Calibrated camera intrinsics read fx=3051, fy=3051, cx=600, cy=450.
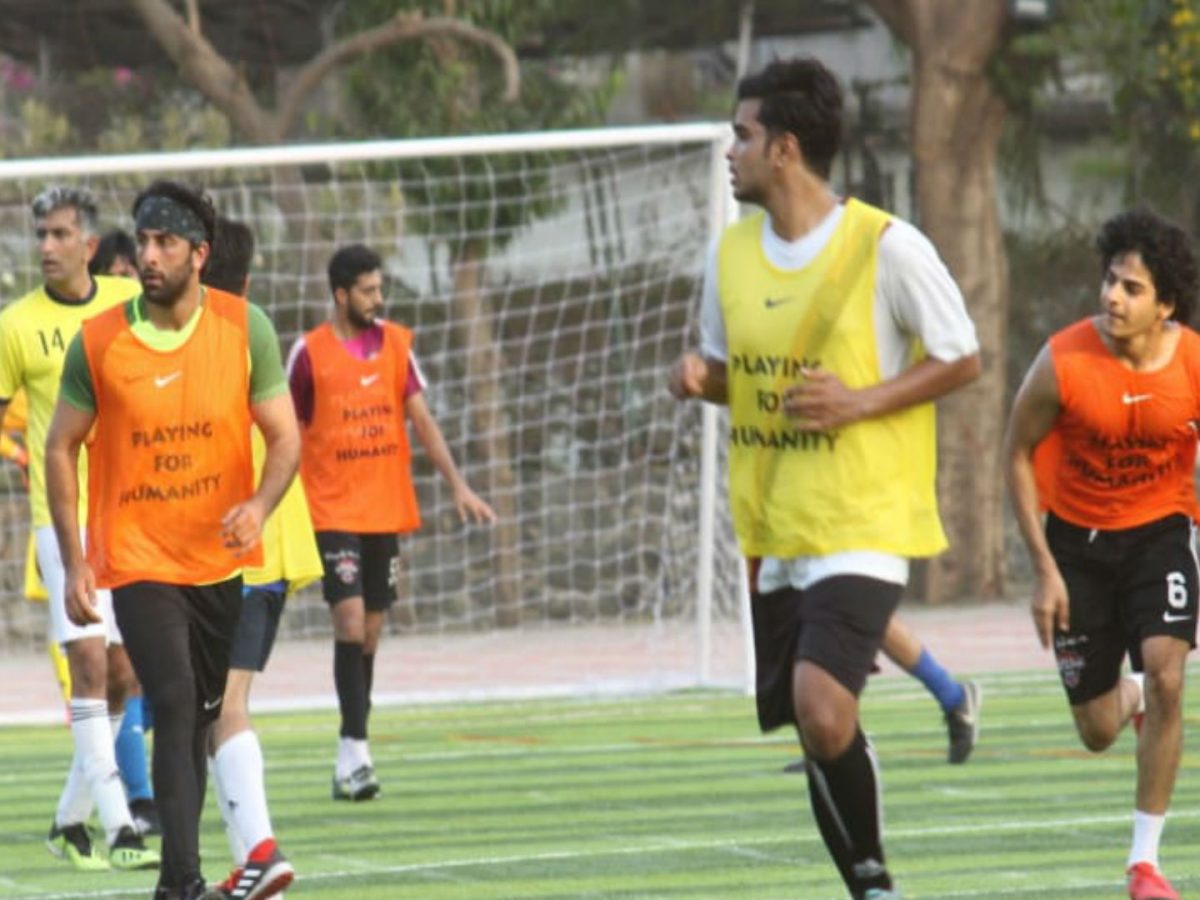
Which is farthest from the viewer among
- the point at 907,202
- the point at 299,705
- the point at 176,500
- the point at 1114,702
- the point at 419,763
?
the point at 907,202

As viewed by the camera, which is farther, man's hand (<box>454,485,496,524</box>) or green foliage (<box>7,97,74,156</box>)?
green foliage (<box>7,97,74,156</box>)

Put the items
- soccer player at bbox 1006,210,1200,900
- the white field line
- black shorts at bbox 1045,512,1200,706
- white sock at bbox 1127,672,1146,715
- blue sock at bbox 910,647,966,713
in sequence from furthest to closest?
blue sock at bbox 910,647,966,713 → the white field line → white sock at bbox 1127,672,1146,715 → black shorts at bbox 1045,512,1200,706 → soccer player at bbox 1006,210,1200,900

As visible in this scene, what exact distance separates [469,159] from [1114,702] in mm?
13179

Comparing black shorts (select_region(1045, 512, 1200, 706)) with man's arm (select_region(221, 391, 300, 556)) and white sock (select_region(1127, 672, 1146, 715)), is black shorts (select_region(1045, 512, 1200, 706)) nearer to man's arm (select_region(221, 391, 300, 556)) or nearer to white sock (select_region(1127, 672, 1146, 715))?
white sock (select_region(1127, 672, 1146, 715))

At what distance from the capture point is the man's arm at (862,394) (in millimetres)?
7363

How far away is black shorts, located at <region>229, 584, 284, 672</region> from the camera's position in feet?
31.9

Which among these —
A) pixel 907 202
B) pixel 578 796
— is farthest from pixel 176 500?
pixel 907 202

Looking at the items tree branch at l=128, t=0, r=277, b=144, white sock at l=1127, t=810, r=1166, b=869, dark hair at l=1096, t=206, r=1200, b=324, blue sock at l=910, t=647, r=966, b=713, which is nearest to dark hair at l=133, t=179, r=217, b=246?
dark hair at l=1096, t=206, r=1200, b=324

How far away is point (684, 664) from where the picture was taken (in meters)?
20.6

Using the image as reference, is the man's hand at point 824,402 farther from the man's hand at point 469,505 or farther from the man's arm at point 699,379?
the man's hand at point 469,505

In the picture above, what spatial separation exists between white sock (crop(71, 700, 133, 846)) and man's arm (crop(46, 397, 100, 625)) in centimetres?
187

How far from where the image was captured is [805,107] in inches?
299

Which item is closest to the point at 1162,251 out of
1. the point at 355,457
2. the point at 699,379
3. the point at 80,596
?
the point at 699,379

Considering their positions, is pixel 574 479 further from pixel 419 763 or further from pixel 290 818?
pixel 290 818
